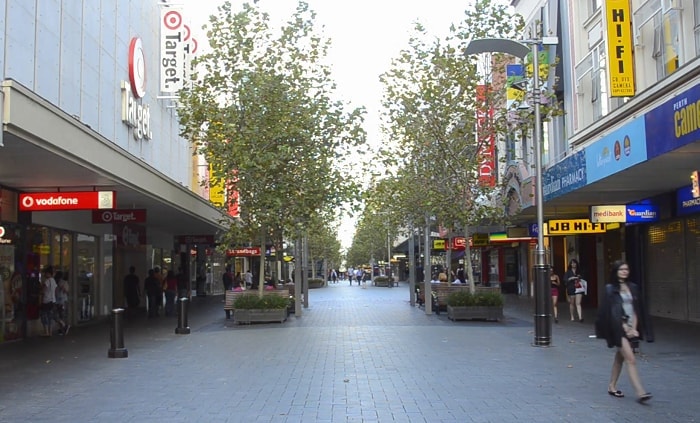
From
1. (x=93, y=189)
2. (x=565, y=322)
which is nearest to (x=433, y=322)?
(x=565, y=322)

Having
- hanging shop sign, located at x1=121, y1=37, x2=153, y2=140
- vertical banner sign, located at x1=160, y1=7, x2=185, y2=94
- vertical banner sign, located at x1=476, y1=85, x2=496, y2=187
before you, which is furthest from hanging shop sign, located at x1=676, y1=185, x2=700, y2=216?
vertical banner sign, located at x1=160, y1=7, x2=185, y2=94

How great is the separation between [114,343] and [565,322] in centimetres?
1182

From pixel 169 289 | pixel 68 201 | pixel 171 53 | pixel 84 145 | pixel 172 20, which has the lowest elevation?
pixel 169 289

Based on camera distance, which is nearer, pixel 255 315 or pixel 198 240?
pixel 255 315

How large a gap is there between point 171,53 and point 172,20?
3.64ft

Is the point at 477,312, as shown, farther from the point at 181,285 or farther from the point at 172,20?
the point at 181,285

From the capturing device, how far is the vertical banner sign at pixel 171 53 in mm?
22219

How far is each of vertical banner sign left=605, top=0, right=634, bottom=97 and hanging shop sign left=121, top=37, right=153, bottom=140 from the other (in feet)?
40.3

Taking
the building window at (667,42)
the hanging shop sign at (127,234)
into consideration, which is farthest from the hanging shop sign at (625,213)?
the hanging shop sign at (127,234)

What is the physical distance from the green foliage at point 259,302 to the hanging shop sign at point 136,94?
5.48 metres

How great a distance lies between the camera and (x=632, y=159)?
13.1m

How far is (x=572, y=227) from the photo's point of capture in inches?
800

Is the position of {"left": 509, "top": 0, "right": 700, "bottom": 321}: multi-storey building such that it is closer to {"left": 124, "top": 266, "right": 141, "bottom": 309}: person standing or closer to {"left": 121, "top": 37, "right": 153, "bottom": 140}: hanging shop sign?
{"left": 121, "top": 37, "right": 153, "bottom": 140}: hanging shop sign

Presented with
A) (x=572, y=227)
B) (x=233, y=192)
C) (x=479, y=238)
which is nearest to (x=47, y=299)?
(x=233, y=192)
